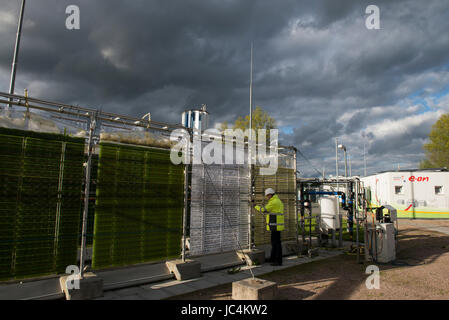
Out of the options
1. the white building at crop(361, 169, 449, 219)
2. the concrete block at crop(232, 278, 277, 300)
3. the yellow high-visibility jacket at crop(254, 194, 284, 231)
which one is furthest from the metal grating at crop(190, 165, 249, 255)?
the white building at crop(361, 169, 449, 219)

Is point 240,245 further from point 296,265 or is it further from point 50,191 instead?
point 50,191

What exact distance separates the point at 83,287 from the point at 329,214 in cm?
1005

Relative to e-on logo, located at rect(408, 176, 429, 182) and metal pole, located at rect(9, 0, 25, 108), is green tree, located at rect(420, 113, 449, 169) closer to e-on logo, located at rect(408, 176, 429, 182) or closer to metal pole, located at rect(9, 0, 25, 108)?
e-on logo, located at rect(408, 176, 429, 182)

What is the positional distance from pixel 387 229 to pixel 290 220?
3335 mm

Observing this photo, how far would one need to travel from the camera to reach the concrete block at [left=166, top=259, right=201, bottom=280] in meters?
6.88

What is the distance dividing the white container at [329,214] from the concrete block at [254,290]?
7.53 metres

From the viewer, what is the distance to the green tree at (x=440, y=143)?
34375 millimetres

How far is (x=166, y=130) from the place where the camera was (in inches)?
285

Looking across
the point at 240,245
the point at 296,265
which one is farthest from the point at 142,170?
the point at 296,265

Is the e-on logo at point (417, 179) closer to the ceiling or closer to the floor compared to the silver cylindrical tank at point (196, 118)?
closer to the floor

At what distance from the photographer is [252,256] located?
8.67 m

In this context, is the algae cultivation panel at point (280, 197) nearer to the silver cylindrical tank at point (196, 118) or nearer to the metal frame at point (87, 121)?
the metal frame at point (87, 121)
